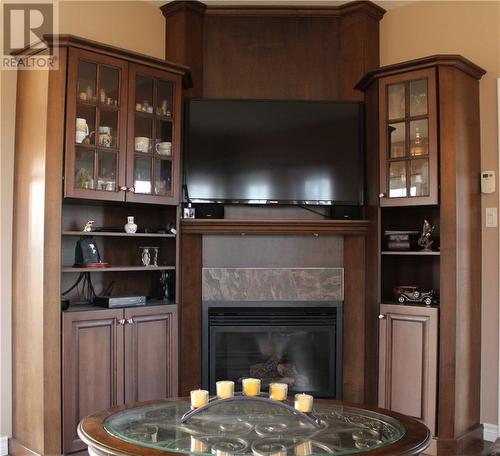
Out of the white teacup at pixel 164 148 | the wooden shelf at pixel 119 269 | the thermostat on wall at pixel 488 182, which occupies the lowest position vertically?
the wooden shelf at pixel 119 269

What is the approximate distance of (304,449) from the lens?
1.92 metres

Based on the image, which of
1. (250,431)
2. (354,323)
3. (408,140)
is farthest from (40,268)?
(408,140)

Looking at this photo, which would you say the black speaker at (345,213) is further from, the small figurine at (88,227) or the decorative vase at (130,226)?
the small figurine at (88,227)

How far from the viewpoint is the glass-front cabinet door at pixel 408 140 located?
3.62m

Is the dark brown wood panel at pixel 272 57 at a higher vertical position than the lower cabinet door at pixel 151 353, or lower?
higher

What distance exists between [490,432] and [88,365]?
2503 mm

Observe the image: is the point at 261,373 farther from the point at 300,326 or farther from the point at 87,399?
the point at 87,399

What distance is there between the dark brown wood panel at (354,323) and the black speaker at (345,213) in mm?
142

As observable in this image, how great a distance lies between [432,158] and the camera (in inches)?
142

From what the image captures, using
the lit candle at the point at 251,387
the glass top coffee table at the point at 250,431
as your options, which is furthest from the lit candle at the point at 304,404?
the lit candle at the point at 251,387

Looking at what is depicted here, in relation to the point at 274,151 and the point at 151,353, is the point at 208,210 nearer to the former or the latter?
the point at 274,151

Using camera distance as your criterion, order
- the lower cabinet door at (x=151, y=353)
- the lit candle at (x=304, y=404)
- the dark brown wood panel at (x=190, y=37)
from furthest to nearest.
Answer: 1. the dark brown wood panel at (x=190, y=37)
2. the lower cabinet door at (x=151, y=353)
3. the lit candle at (x=304, y=404)

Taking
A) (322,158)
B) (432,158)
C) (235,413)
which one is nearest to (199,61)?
(322,158)

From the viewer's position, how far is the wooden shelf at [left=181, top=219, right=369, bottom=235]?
12.7ft
